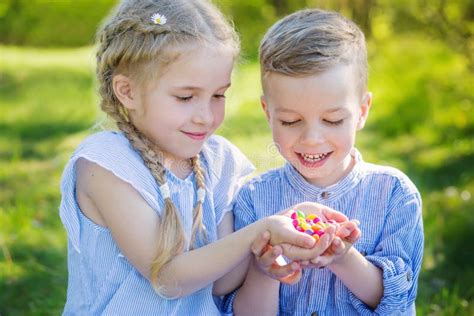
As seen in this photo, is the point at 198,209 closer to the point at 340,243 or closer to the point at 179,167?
the point at 179,167

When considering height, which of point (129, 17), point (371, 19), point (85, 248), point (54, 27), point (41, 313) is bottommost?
point (54, 27)

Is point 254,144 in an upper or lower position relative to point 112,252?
lower

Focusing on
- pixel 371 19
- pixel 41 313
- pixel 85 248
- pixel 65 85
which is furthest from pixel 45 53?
pixel 85 248

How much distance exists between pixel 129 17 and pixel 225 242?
794 millimetres

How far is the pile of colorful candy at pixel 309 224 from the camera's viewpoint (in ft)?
8.51

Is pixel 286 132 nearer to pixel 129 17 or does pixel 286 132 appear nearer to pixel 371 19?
pixel 129 17

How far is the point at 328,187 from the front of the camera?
9.66 feet

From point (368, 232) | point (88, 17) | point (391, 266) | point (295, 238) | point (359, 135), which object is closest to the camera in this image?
point (295, 238)

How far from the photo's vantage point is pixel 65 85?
27.9ft

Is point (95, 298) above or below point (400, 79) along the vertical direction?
above

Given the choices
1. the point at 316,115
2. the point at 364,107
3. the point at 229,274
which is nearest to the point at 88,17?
the point at 229,274

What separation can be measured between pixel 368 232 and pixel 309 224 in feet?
1.25

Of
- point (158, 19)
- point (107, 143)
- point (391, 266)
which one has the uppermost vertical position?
point (158, 19)

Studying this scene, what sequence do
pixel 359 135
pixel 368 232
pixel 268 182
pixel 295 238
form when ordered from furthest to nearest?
1. pixel 359 135
2. pixel 268 182
3. pixel 368 232
4. pixel 295 238
